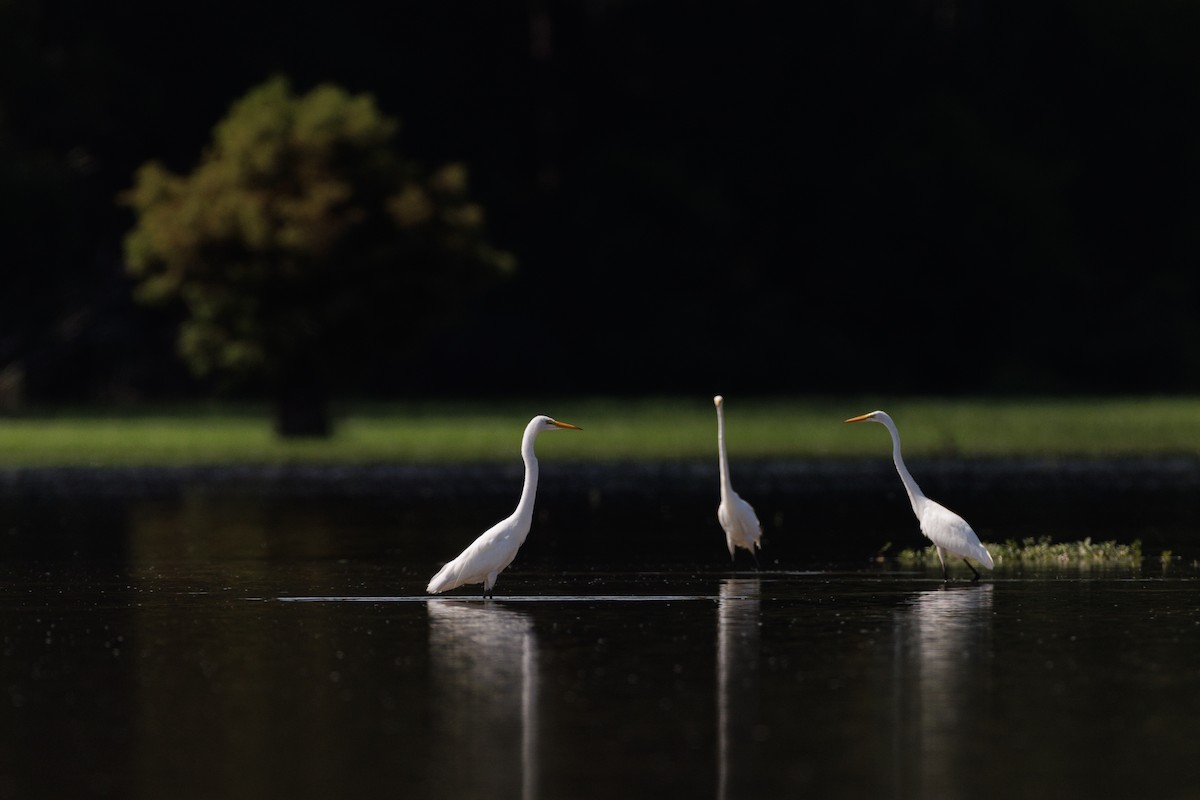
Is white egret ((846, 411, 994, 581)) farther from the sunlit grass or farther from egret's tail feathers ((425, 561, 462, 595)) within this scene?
the sunlit grass

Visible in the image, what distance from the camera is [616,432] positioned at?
138 ft

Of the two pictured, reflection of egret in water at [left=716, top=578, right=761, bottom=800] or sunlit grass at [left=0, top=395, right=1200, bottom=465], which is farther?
sunlit grass at [left=0, top=395, right=1200, bottom=465]

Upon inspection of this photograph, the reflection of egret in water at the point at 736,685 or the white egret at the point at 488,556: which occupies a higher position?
the white egret at the point at 488,556

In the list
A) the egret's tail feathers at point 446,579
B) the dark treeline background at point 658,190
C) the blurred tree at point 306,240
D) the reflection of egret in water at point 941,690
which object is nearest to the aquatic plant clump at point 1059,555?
the reflection of egret in water at point 941,690

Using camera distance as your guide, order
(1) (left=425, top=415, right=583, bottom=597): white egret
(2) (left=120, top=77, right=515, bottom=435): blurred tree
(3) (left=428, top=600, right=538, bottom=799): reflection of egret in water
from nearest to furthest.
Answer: (3) (left=428, top=600, right=538, bottom=799): reflection of egret in water
(1) (left=425, top=415, right=583, bottom=597): white egret
(2) (left=120, top=77, right=515, bottom=435): blurred tree

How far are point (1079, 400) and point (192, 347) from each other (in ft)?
103

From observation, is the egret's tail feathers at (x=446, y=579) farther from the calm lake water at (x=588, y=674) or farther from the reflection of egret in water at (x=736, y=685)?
the reflection of egret in water at (x=736, y=685)

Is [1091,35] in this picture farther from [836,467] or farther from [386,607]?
[386,607]

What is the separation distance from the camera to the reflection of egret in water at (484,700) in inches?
363

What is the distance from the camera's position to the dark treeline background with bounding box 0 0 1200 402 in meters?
60.8

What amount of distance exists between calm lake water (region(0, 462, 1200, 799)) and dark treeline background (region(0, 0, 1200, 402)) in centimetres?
4121

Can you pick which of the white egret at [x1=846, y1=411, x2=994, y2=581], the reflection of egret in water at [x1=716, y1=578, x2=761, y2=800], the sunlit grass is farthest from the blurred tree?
the reflection of egret in water at [x1=716, y1=578, x2=761, y2=800]

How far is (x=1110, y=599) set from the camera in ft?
51.4

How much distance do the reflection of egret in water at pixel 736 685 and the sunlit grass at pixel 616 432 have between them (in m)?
17.5
